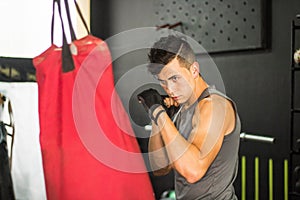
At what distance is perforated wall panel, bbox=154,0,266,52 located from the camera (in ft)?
4.52

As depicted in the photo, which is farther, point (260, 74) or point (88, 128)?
point (260, 74)

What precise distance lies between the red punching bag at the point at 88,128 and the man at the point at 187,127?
101mm

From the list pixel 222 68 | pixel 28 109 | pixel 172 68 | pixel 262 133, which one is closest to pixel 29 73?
pixel 28 109

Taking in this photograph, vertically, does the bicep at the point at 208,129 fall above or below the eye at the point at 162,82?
below

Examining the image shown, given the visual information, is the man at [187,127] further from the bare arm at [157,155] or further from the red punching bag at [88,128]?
the red punching bag at [88,128]

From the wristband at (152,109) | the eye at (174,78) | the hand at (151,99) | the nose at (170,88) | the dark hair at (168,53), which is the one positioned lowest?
the wristband at (152,109)

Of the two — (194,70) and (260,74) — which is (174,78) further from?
(260,74)

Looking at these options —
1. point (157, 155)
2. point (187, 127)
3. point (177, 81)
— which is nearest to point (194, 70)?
point (177, 81)

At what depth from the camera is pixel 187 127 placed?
47.8 inches

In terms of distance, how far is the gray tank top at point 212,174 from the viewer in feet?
3.98

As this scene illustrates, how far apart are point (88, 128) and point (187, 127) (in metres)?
0.28

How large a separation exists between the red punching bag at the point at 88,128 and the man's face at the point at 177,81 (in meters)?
0.15

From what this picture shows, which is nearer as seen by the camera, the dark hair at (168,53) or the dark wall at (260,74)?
the dark hair at (168,53)

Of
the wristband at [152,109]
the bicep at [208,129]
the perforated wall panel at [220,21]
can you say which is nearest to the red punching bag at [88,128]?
the wristband at [152,109]
